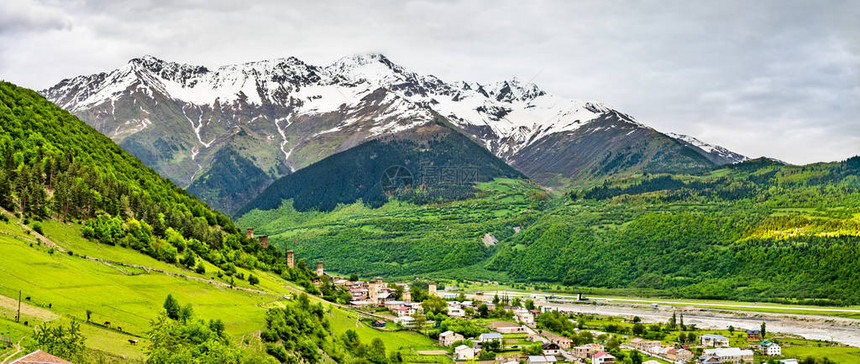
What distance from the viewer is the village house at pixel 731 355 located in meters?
89.1

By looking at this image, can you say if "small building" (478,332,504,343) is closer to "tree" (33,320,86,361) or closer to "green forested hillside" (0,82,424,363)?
"green forested hillside" (0,82,424,363)

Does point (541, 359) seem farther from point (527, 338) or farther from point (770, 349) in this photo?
point (770, 349)

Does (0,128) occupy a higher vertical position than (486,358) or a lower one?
higher

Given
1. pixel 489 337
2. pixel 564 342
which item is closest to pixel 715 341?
pixel 564 342

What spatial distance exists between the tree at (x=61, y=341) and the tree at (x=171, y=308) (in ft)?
41.8

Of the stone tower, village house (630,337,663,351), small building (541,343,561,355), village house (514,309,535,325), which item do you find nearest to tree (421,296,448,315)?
the stone tower

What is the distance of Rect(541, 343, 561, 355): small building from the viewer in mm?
89369

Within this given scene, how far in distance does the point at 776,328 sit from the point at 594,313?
29.8 metres

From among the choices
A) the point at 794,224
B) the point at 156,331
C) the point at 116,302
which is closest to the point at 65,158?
the point at 116,302

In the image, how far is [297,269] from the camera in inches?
4254

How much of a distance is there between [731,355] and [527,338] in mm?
23897

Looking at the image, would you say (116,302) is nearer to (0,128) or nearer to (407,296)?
(0,128)

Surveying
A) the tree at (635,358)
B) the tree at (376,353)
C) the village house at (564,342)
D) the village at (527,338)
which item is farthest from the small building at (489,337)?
the tree at (376,353)

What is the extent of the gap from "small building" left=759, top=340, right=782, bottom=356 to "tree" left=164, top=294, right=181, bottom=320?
70.7 metres
